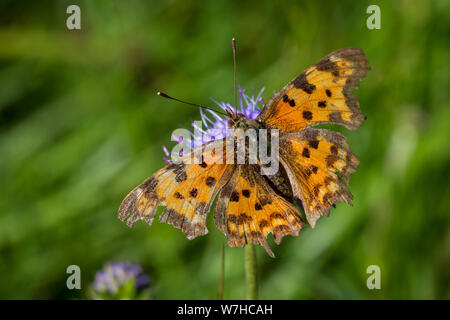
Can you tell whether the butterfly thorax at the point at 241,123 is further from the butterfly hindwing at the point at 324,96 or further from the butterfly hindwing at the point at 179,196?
the butterfly hindwing at the point at 179,196

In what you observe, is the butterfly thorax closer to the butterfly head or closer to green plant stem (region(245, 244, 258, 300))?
the butterfly head

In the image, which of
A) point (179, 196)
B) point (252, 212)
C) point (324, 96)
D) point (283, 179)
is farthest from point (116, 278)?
point (324, 96)

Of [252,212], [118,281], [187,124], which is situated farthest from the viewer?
[187,124]

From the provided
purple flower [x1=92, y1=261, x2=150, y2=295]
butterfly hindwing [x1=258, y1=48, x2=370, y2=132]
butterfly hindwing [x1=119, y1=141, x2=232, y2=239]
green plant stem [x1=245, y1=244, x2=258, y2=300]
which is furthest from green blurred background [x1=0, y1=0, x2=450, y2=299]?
butterfly hindwing [x1=258, y1=48, x2=370, y2=132]

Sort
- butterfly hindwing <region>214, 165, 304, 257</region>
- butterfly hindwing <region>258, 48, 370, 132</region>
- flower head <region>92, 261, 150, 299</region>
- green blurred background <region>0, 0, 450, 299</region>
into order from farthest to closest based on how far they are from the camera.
Result: green blurred background <region>0, 0, 450, 299</region> → flower head <region>92, 261, 150, 299</region> → butterfly hindwing <region>258, 48, 370, 132</region> → butterfly hindwing <region>214, 165, 304, 257</region>

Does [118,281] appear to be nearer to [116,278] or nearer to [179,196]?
[116,278]
